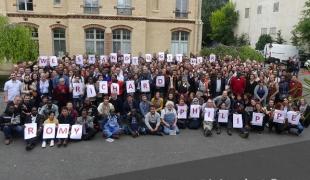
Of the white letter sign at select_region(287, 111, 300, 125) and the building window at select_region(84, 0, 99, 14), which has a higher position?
the building window at select_region(84, 0, 99, 14)

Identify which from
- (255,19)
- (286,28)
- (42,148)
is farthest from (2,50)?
(255,19)

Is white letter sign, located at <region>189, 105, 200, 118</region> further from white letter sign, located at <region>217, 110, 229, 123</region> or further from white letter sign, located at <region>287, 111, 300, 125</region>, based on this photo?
white letter sign, located at <region>287, 111, 300, 125</region>

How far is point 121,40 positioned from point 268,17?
25649 millimetres

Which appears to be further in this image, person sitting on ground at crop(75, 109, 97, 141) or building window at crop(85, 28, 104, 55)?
building window at crop(85, 28, 104, 55)

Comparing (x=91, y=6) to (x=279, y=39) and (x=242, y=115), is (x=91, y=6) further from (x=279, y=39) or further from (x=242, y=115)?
(x=279, y=39)

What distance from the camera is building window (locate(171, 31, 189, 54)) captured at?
2705 cm

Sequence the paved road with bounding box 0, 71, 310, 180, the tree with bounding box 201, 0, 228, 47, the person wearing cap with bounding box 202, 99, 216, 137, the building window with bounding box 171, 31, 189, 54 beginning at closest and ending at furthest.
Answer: the paved road with bounding box 0, 71, 310, 180, the person wearing cap with bounding box 202, 99, 216, 137, the building window with bounding box 171, 31, 189, 54, the tree with bounding box 201, 0, 228, 47

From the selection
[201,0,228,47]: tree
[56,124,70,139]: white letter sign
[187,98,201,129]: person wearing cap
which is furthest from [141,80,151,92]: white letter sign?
[201,0,228,47]: tree

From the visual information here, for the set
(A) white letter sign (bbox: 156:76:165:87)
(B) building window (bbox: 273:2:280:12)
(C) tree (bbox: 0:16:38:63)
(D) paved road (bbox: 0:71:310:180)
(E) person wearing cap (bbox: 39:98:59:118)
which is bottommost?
(D) paved road (bbox: 0:71:310:180)

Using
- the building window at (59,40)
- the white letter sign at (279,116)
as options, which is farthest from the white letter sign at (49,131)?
the building window at (59,40)

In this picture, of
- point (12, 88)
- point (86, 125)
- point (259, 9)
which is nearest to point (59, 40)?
point (12, 88)

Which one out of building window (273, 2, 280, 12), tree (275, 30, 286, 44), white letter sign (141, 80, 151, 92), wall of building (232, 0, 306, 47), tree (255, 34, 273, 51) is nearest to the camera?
white letter sign (141, 80, 151, 92)

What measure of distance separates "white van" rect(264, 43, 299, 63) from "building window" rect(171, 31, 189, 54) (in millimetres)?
11337

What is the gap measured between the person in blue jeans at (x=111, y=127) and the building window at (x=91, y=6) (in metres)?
15.8
